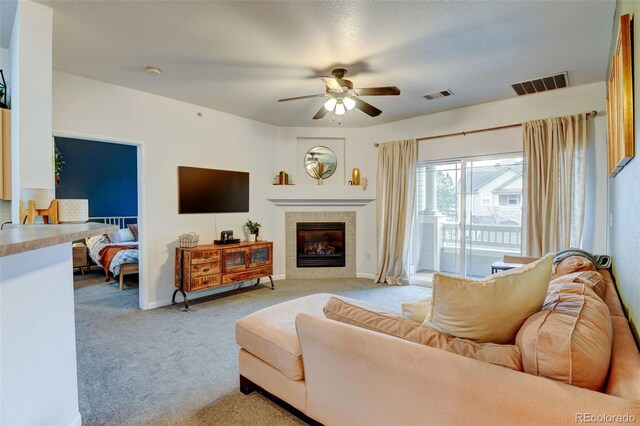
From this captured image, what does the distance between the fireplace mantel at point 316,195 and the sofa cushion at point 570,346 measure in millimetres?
4323

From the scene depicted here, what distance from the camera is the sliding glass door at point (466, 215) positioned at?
13.9 ft

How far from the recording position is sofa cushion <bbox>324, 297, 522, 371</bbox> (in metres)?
1.08

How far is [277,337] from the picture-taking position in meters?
1.85

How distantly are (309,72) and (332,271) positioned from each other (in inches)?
133

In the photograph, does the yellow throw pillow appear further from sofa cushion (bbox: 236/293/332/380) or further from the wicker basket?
the wicker basket

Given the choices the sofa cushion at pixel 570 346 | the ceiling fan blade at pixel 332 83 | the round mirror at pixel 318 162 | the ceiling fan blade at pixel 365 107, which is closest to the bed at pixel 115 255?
the round mirror at pixel 318 162

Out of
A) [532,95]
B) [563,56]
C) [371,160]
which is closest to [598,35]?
[563,56]

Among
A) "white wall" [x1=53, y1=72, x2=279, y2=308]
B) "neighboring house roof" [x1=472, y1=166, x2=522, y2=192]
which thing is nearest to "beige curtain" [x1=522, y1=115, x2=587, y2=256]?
"neighboring house roof" [x1=472, y1=166, x2=522, y2=192]

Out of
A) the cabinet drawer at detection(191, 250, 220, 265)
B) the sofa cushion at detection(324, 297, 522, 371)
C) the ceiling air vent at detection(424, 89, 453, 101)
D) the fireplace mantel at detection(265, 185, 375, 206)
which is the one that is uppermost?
the ceiling air vent at detection(424, 89, 453, 101)

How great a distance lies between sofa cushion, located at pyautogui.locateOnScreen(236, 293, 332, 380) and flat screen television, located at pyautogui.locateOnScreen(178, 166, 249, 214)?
264 cm

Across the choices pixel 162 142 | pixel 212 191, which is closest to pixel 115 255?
pixel 212 191

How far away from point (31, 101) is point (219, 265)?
2.56 m

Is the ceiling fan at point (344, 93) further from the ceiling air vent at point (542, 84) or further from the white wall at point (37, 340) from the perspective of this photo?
the white wall at point (37, 340)

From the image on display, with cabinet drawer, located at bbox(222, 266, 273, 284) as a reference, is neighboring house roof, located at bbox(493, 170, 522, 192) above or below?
above
